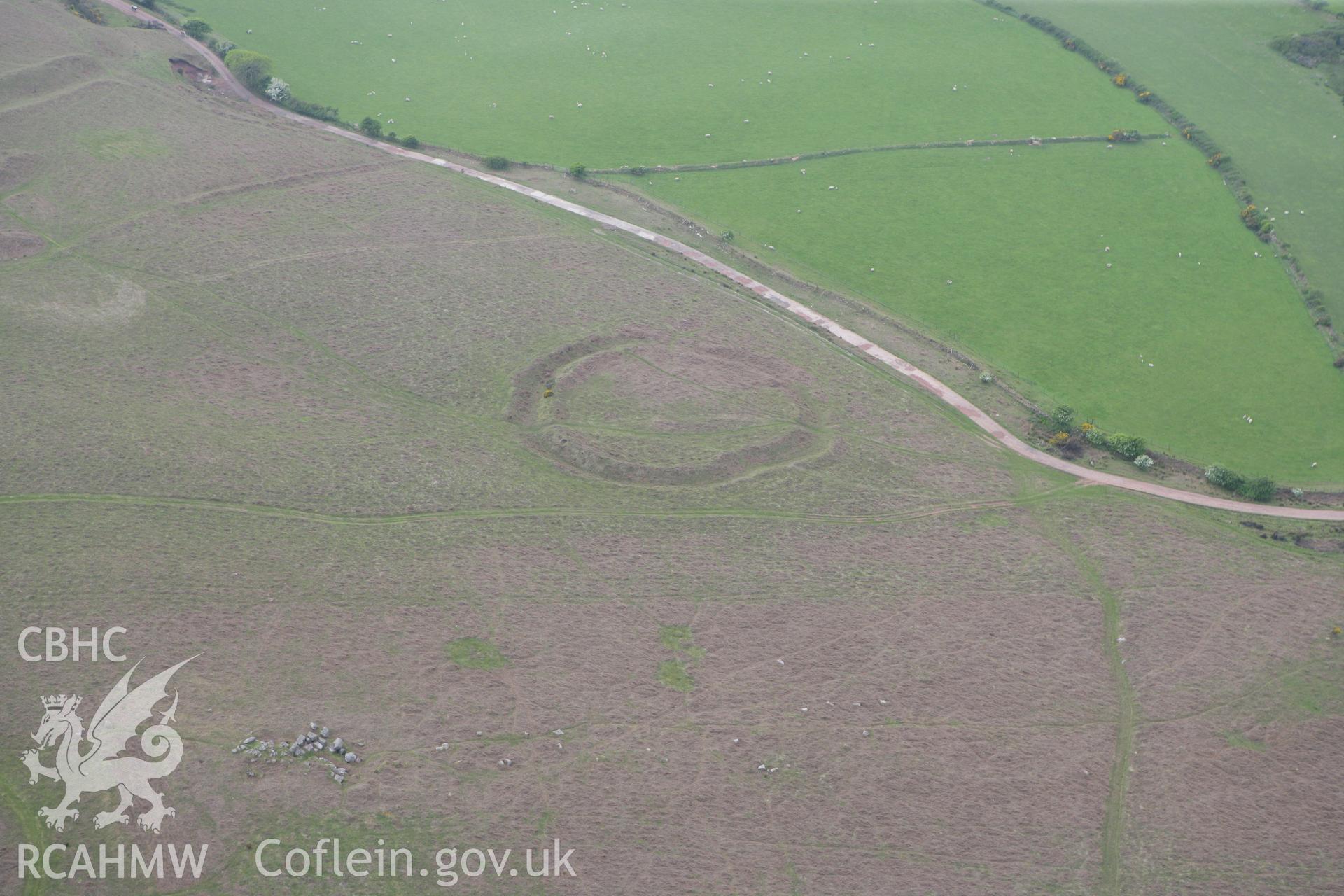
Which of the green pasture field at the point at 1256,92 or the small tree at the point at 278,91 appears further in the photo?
the small tree at the point at 278,91

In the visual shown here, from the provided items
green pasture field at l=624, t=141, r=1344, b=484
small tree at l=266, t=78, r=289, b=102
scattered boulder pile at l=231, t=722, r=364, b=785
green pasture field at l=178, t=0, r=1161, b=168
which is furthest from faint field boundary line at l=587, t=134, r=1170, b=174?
scattered boulder pile at l=231, t=722, r=364, b=785

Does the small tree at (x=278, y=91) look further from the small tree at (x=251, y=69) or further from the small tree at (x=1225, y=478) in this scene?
the small tree at (x=1225, y=478)

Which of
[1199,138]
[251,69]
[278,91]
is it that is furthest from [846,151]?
[251,69]

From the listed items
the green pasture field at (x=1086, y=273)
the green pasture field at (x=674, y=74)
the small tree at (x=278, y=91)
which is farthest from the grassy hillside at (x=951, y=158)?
the small tree at (x=278, y=91)

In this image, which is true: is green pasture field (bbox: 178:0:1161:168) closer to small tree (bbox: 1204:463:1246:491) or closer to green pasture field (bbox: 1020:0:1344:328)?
green pasture field (bbox: 1020:0:1344:328)

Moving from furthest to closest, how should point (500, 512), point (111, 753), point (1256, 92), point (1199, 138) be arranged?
1. point (1256, 92)
2. point (1199, 138)
3. point (500, 512)
4. point (111, 753)

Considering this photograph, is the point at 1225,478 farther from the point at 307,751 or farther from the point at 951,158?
the point at 307,751
